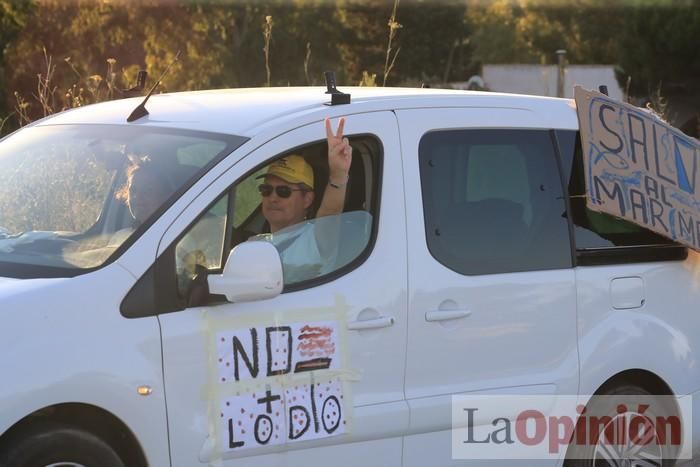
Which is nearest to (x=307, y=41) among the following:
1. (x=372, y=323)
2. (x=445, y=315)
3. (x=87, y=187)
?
(x=87, y=187)

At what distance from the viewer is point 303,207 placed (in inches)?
199

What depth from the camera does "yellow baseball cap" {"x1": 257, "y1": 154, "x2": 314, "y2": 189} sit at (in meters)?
4.78

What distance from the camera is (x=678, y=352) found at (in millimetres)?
5742

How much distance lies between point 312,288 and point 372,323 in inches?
10.8

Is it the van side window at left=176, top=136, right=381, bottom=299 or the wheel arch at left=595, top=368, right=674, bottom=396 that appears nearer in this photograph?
the van side window at left=176, top=136, right=381, bottom=299

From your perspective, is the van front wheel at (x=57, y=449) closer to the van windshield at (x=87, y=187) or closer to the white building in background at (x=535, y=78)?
the van windshield at (x=87, y=187)

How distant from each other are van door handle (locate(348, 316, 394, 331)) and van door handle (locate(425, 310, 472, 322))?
0.61ft

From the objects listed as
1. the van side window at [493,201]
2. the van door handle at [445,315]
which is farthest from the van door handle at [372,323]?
the van side window at [493,201]

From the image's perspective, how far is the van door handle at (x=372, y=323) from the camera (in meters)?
4.65

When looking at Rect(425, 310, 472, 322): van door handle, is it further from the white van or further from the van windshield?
the van windshield

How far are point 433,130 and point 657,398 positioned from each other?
1.72m

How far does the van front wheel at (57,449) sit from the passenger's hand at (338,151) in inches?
54.5

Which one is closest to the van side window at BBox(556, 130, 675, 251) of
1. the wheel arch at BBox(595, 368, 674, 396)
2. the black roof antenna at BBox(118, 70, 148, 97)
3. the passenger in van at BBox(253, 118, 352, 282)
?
the wheel arch at BBox(595, 368, 674, 396)

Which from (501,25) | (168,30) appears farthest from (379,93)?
(501,25)
